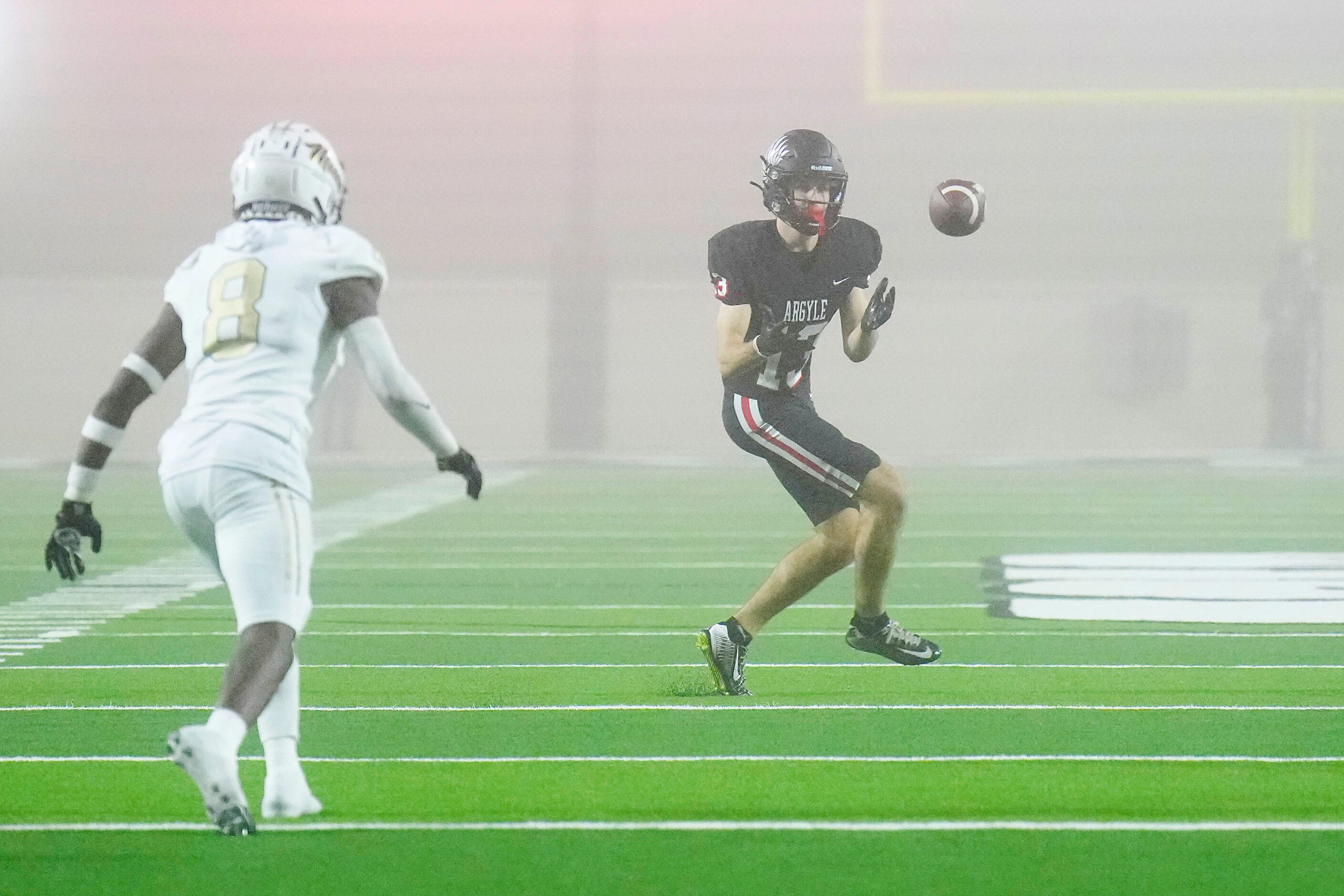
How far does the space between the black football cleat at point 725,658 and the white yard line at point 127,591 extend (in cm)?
164

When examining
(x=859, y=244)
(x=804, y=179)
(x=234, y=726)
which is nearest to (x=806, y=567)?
(x=859, y=244)

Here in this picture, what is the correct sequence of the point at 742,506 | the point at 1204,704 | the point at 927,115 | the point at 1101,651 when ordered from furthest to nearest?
the point at 927,115
the point at 742,506
the point at 1101,651
the point at 1204,704

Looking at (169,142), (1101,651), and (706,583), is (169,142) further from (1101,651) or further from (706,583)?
(1101,651)

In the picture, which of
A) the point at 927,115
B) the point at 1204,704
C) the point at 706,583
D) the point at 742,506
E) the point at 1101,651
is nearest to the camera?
the point at 1204,704

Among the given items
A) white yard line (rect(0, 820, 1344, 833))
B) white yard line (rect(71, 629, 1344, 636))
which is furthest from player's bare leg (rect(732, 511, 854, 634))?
white yard line (rect(0, 820, 1344, 833))

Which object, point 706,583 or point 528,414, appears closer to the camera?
point 706,583

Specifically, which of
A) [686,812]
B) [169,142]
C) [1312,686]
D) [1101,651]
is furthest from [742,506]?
[169,142]

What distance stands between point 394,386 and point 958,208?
2.14 m

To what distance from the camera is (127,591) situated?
6.91 m

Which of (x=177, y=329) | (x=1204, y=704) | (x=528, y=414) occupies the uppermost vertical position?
(x=177, y=329)

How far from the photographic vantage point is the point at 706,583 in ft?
23.6

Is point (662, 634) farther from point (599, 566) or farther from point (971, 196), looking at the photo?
point (599, 566)

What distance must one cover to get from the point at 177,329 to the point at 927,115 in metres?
16.0

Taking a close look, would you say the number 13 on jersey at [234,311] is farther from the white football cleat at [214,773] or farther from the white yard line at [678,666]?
the white yard line at [678,666]
